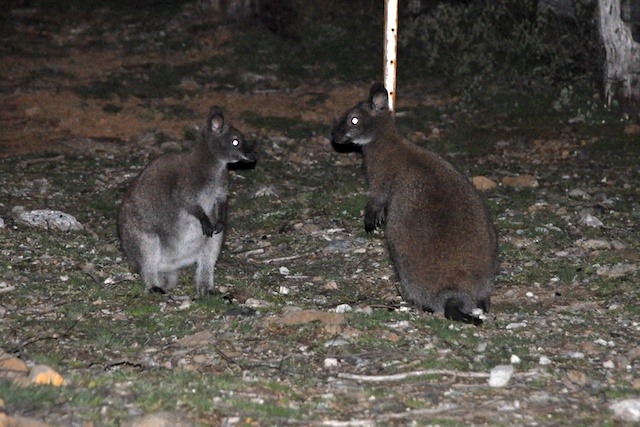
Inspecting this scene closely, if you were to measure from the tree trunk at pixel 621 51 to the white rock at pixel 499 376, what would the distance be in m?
9.18

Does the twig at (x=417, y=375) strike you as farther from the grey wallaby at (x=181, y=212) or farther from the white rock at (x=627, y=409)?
the grey wallaby at (x=181, y=212)

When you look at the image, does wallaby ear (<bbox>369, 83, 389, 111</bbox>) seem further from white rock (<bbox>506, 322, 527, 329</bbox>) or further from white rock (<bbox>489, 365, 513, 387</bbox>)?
white rock (<bbox>489, 365, 513, 387</bbox>)

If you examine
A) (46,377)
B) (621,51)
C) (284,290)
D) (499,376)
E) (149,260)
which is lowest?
(284,290)

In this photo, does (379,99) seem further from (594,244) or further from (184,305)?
(184,305)

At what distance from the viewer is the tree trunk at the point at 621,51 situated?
14289mm

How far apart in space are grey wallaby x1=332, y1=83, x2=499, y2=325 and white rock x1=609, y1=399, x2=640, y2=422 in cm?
177

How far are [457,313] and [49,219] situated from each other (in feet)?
16.3

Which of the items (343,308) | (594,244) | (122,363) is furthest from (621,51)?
(122,363)

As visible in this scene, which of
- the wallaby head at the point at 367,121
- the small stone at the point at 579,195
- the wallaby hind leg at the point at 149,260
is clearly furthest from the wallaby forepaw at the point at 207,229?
the small stone at the point at 579,195

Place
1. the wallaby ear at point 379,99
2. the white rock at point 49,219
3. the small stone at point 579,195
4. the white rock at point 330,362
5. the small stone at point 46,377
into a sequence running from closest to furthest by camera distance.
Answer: the small stone at point 46,377, the white rock at point 330,362, the wallaby ear at point 379,99, the white rock at point 49,219, the small stone at point 579,195

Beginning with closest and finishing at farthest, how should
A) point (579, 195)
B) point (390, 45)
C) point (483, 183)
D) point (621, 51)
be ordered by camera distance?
point (579, 195)
point (483, 183)
point (390, 45)
point (621, 51)

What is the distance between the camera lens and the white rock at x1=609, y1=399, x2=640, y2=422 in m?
5.55

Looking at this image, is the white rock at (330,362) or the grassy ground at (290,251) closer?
the grassy ground at (290,251)

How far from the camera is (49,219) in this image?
1036cm
